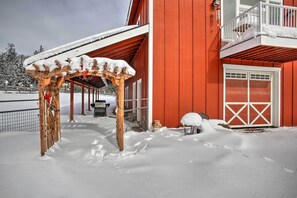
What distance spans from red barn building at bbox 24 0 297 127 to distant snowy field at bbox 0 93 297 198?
225cm

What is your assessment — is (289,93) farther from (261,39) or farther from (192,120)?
(192,120)

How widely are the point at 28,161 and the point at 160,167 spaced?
2572 millimetres

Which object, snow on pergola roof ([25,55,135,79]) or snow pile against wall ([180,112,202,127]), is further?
snow pile against wall ([180,112,202,127])

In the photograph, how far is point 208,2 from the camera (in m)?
6.89

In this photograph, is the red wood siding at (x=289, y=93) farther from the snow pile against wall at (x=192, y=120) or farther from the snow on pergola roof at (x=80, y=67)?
the snow on pergola roof at (x=80, y=67)

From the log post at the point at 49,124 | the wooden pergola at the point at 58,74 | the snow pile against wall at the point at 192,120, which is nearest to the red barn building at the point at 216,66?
the snow pile against wall at the point at 192,120

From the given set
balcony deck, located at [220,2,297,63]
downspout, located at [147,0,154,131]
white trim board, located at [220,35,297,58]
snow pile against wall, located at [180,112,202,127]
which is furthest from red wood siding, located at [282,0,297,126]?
downspout, located at [147,0,154,131]

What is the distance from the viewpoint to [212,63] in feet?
22.6

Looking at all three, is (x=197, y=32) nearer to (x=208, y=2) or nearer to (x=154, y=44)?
(x=208, y=2)

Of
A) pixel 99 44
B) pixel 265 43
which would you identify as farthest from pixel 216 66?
pixel 99 44

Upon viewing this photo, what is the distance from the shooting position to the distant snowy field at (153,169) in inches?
96.3

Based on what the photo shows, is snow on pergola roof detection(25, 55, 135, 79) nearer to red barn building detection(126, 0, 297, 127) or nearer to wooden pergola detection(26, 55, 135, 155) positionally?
wooden pergola detection(26, 55, 135, 155)

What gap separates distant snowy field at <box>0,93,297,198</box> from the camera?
8.02 feet

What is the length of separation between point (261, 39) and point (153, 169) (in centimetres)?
491
